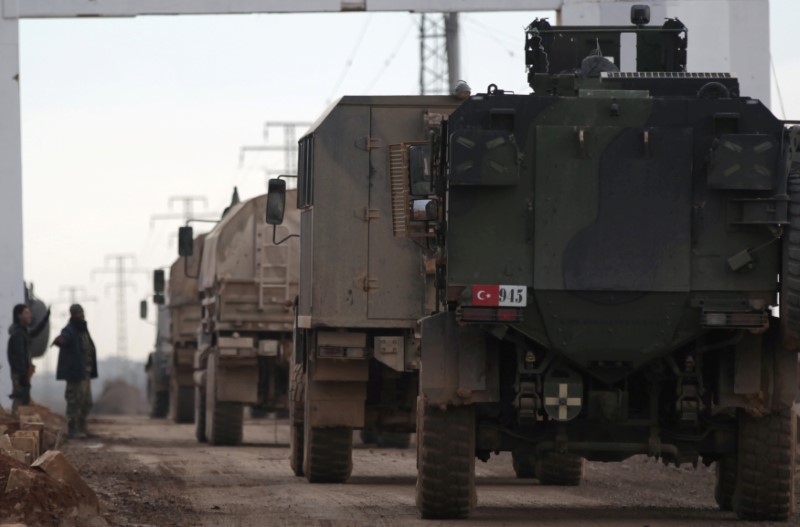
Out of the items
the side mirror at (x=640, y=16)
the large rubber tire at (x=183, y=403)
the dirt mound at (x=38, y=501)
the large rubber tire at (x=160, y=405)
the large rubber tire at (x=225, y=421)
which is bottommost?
the large rubber tire at (x=160, y=405)

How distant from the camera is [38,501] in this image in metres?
11.2

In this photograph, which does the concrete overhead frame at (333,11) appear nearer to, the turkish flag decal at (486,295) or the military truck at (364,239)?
the military truck at (364,239)

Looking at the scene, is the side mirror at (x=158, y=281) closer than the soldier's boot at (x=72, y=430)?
No

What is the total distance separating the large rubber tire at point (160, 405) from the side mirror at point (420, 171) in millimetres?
29575

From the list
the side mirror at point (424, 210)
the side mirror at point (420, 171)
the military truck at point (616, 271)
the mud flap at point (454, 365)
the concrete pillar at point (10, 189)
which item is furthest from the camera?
the concrete pillar at point (10, 189)

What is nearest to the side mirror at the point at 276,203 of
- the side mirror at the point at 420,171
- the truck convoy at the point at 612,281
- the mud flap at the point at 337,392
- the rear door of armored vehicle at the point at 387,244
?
the rear door of armored vehicle at the point at 387,244

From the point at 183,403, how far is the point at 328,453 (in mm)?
18627

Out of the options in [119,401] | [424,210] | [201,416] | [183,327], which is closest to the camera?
[424,210]

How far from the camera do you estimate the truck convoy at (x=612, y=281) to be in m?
11.4

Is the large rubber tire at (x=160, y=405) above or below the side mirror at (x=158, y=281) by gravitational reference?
below

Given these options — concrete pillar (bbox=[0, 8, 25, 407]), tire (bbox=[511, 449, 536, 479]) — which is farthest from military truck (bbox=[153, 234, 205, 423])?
tire (bbox=[511, 449, 536, 479])

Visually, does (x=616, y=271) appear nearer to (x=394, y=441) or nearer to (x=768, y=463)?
(x=768, y=463)

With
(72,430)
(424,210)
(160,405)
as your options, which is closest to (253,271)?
(72,430)

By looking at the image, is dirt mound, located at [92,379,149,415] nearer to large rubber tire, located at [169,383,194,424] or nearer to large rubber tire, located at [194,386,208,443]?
large rubber tire, located at [169,383,194,424]
